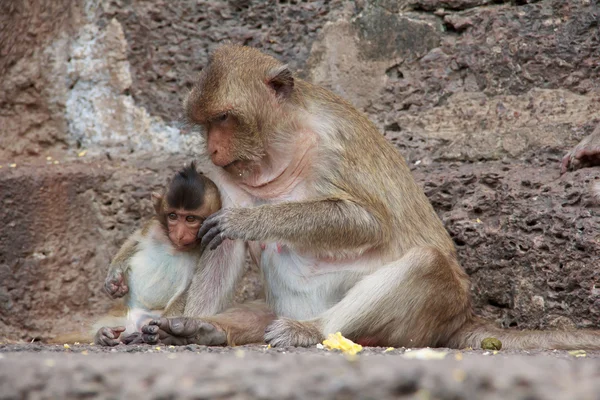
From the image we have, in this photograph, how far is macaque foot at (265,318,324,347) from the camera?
14.3 feet

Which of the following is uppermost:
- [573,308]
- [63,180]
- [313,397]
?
[313,397]

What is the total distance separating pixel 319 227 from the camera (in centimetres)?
459

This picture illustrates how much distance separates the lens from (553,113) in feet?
18.2

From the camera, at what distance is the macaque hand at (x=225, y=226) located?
15.0 feet

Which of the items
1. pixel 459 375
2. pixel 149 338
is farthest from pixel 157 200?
pixel 459 375

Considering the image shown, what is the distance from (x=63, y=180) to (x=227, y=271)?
166 cm

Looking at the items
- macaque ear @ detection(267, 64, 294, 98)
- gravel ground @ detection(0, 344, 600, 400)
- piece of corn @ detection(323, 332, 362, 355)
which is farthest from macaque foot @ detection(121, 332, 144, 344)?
gravel ground @ detection(0, 344, 600, 400)

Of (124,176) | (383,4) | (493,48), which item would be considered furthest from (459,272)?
(124,176)

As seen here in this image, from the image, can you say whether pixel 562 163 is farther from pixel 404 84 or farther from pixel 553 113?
pixel 404 84

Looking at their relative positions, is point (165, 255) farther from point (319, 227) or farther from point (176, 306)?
point (319, 227)

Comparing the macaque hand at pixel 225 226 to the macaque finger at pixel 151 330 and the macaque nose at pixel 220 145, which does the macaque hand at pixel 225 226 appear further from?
the macaque finger at pixel 151 330

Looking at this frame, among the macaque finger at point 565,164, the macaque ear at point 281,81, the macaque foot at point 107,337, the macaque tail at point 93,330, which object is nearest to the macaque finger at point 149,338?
the macaque foot at point 107,337

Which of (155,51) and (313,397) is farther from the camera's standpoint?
(155,51)

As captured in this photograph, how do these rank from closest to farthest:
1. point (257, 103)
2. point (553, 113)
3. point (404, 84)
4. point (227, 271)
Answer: point (257, 103), point (227, 271), point (553, 113), point (404, 84)
